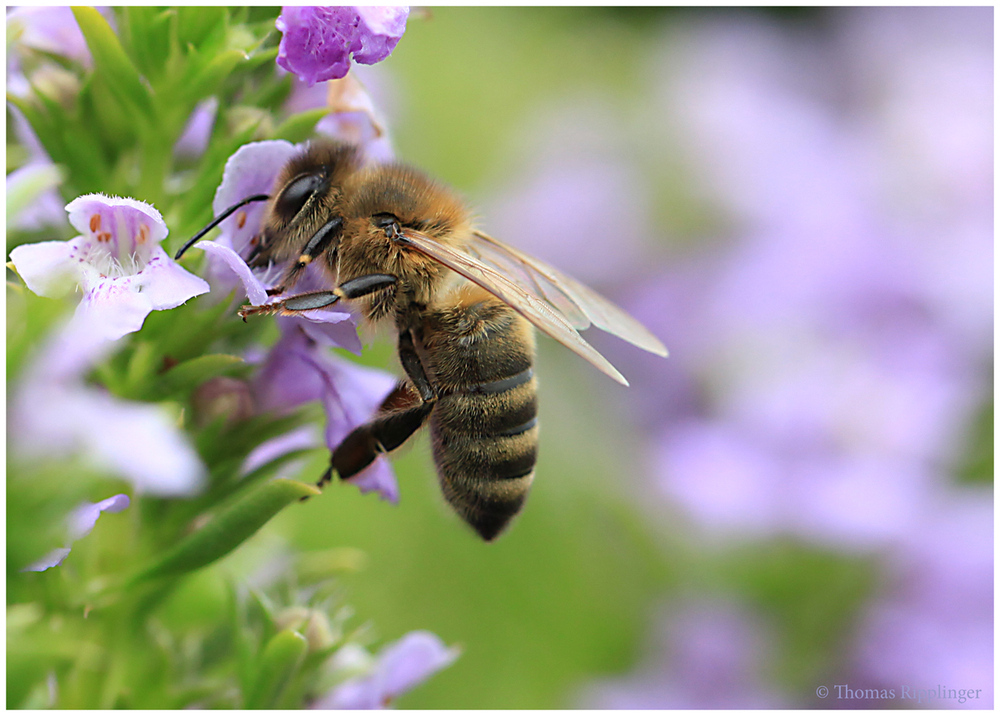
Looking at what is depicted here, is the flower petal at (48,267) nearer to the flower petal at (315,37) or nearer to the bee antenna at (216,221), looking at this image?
the bee antenna at (216,221)

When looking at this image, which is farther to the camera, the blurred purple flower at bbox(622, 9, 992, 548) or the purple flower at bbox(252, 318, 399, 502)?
the blurred purple flower at bbox(622, 9, 992, 548)

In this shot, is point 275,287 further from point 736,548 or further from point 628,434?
point 628,434

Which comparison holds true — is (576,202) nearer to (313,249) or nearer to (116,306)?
(313,249)

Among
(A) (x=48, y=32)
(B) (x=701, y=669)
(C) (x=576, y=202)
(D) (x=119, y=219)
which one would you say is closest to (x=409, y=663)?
(D) (x=119, y=219)

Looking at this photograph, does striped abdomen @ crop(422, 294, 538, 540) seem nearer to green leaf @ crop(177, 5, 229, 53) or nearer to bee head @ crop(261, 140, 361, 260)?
bee head @ crop(261, 140, 361, 260)

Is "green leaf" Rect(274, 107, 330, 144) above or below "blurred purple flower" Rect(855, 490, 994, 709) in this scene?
above

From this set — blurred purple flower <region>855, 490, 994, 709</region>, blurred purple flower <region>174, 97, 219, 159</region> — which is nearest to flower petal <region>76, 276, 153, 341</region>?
blurred purple flower <region>174, 97, 219, 159</region>

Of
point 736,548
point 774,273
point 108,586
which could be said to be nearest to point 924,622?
point 736,548

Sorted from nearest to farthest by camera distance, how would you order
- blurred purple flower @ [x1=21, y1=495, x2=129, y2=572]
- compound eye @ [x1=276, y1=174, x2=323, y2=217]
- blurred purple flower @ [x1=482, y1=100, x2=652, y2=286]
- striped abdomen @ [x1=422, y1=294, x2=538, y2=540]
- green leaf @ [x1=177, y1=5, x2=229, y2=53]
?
blurred purple flower @ [x1=21, y1=495, x2=129, y2=572] < green leaf @ [x1=177, y1=5, x2=229, y2=53] < compound eye @ [x1=276, y1=174, x2=323, y2=217] < striped abdomen @ [x1=422, y1=294, x2=538, y2=540] < blurred purple flower @ [x1=482, y1=100, x2=652, y2=286]
